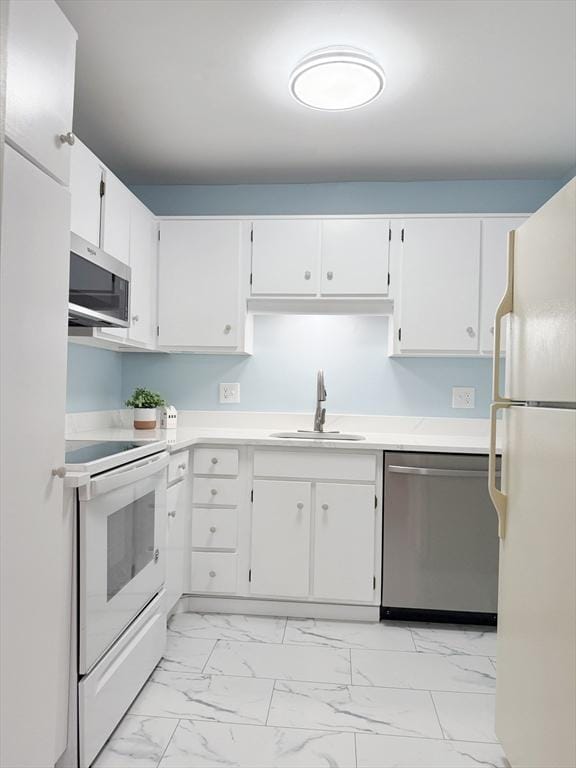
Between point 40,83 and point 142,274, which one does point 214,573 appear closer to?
point 142,274

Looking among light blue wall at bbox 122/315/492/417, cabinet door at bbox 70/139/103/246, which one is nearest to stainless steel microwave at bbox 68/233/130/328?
cabinet door at bbox 70/139/103/246

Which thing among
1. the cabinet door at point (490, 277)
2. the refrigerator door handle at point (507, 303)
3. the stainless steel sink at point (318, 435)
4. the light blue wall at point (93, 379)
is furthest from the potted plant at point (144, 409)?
the refrigerator door handle at point (507, 303)

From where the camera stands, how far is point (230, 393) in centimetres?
341

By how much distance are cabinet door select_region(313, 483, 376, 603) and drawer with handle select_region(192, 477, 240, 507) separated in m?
0.43

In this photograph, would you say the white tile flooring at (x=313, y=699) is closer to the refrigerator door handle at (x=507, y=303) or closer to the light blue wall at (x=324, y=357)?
the refrigerator door handle at (x=507, y=303)

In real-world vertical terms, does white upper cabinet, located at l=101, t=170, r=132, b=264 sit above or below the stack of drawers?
above

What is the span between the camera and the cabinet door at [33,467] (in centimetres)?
121

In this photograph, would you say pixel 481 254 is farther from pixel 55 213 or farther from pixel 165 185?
pixel 55 213

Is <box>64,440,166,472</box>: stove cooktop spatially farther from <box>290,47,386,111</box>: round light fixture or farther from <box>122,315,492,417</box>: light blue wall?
<box>290,47,386,111</box>: round light fixture

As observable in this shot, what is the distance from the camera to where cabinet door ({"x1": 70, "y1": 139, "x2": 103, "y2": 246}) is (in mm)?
2088

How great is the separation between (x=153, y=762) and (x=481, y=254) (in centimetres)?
272

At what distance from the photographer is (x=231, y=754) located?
173 centimetres

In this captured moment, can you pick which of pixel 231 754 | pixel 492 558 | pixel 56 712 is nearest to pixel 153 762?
pixel 231 754

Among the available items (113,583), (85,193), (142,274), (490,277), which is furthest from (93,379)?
(490,277)
